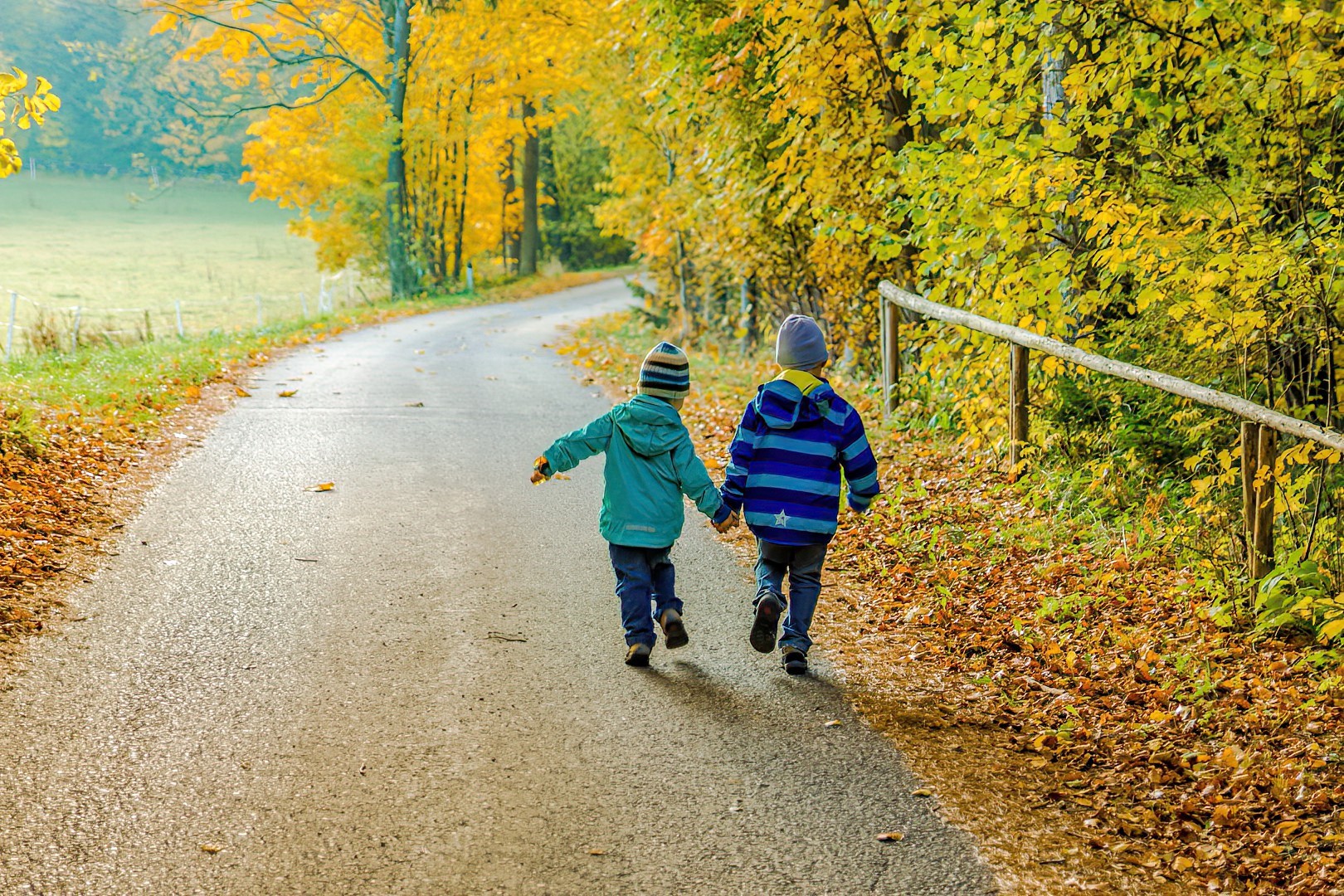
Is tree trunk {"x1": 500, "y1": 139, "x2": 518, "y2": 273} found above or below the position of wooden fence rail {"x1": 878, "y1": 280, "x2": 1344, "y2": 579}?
above

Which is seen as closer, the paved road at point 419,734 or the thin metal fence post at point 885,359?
the paved road at point 419,734

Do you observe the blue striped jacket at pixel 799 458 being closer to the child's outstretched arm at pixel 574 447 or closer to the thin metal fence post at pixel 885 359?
the child's outstretched arm at pixel 574 447

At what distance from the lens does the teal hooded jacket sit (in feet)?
16.5

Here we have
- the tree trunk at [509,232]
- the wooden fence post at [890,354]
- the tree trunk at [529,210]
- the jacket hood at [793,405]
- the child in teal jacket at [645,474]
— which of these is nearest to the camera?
Result: the jacket hood at [793,405]

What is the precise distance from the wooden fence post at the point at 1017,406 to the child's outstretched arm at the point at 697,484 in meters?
3.79

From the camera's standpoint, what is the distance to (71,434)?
362 inches

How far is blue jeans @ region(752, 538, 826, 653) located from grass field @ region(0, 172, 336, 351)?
15404 millimetres

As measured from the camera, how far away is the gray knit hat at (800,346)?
16.2ft

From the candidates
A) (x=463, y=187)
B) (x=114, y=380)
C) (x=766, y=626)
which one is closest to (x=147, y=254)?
(x=463, y=187)

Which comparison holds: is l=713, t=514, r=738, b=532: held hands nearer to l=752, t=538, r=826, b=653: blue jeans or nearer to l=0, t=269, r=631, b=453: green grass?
l=752, t=538, r=826, b=653: blue jeans

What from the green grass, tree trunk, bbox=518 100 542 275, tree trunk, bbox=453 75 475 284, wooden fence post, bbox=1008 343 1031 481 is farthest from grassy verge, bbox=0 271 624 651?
tree trunk, bbox=518 100 542 275

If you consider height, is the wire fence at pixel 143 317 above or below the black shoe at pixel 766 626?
above

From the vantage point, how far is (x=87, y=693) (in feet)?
15.4

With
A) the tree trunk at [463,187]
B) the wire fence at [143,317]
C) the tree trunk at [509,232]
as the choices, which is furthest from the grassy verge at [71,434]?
the tree trunk at [509,232]
